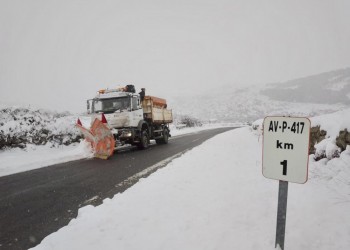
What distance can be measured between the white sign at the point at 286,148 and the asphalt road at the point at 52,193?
3079 mm

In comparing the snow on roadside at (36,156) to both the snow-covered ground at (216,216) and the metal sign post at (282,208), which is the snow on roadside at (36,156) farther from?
the metal sign post at (282,208)

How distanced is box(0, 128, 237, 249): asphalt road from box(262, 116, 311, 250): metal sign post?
3.03 m

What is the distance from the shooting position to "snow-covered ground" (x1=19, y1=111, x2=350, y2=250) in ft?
10.4

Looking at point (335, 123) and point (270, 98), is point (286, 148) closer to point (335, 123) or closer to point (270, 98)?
point (335, 123)

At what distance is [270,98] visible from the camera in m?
135

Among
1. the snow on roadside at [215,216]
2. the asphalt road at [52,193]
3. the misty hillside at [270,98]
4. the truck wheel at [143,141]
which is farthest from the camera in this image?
the misty hillside at [270,98]

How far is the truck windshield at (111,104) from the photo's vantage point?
487 inches

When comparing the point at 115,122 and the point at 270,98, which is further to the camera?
the point at 270,98

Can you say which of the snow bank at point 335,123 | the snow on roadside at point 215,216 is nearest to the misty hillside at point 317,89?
the snow bank at point 335,123

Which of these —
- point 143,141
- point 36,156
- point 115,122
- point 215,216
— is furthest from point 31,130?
point 215,216

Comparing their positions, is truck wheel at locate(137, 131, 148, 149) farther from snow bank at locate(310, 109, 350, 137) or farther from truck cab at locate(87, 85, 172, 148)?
snow bank at locate(310, 109, 350, 137)

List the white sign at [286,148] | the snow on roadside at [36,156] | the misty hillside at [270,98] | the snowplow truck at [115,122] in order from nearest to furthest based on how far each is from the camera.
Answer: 1. the white sign at [286,148]
2. the snow on roadside at [36,156]
3. the snowplow truck at [115,122]
4. the misty hillside at [270,98]

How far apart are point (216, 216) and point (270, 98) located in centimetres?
14074

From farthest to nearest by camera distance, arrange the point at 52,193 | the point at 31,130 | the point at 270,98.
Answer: the point at 270,98 < the point at 31,130 < the point at 52,193
